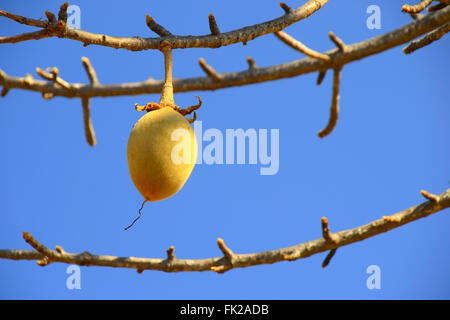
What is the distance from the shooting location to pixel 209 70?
357 centimetres

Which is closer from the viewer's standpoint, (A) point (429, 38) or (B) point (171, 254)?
(A) point (429, 38)

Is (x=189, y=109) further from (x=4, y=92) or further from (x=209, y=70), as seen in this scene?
(x=4, y=92)

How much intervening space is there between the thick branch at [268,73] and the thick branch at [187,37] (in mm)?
897

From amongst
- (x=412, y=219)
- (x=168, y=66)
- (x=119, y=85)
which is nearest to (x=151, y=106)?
(x=168, y=66)

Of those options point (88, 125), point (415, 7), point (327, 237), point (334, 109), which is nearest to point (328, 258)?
point (327, 237)

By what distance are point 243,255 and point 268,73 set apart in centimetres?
126

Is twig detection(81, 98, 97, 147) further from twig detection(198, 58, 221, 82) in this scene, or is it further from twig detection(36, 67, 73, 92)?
twig detection(198, 58, 221, 82)

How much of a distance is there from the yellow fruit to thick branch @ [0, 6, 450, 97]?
1.42 m

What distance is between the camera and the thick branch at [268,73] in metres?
A: 3.00

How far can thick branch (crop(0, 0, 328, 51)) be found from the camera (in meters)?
2.03

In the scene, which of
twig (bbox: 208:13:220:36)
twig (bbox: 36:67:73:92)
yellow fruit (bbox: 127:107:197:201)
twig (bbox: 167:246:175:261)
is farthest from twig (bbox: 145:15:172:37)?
twig (bbox: 167:246:175:261)

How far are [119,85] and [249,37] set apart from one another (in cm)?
200

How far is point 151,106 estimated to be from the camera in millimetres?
2258

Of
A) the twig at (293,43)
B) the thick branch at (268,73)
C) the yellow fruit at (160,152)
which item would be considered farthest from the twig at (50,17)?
the thick branch at (268,73)
